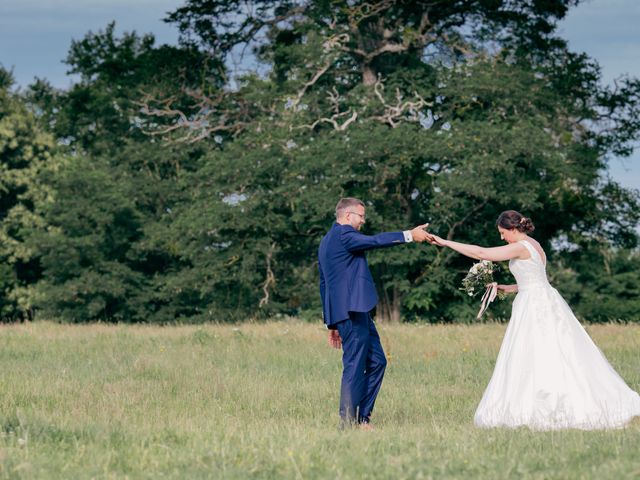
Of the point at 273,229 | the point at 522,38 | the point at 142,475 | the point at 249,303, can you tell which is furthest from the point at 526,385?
the point at 249,303

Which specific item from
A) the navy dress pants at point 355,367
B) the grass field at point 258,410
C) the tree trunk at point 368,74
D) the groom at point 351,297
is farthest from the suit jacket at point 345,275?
the tree trunk at point 368,74

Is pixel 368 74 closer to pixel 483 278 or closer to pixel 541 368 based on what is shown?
pixel 483 278

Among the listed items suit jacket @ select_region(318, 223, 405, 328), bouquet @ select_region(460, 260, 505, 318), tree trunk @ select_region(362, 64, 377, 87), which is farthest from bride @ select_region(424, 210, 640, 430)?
tree trunk @ select_region(362, 64, 377, 87)

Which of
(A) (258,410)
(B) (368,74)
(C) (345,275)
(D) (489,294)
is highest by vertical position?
(B) (368,74)

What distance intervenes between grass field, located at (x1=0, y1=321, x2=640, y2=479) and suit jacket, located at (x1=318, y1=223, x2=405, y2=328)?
44.7 inches

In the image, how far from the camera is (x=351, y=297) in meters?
8.48

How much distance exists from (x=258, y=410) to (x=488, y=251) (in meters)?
3.25

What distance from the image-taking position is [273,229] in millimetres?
29359

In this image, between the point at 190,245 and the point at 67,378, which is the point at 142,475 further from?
the point at 190,245

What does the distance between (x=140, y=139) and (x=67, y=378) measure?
89.9 feet

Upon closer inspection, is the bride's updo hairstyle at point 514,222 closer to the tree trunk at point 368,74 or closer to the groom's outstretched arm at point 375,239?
the groom's outstretched arm at point 375,239

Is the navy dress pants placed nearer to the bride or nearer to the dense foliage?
the bride

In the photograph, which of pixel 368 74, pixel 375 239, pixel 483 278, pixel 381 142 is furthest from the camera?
pixel 368 74

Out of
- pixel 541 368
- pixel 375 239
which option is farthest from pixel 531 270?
pixel 375 239
